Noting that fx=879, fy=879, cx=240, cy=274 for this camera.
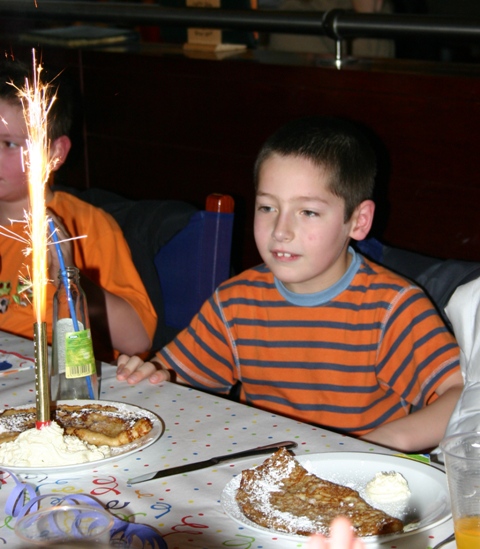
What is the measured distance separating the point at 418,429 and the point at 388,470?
36 centimetres

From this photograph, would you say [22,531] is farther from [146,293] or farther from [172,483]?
[146,293]

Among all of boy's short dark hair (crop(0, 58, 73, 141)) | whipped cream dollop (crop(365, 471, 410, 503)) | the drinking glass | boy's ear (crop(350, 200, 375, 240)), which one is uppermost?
boy's short dark hair (crop(0, 58, 73, 141))

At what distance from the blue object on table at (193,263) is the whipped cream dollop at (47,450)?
90 centimetres

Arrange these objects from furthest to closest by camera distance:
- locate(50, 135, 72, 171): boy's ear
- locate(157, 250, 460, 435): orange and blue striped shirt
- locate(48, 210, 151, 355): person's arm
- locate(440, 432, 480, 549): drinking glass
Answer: locate(50, 135, 72, 171): boy's ear → locate(48, 210, 151, 355): person's arm → locate(157, 250, 460, 435): orange and blue striped shirt → locate(440, 432, 480, 549): drinking glass

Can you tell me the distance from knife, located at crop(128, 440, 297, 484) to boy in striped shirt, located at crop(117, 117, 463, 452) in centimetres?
46

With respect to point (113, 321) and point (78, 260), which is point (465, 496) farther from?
point (78, 260)

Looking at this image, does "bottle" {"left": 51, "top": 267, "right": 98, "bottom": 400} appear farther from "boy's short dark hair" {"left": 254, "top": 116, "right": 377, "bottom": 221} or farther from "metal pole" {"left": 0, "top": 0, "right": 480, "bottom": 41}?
"metal pole" {"left": 0, "top": 0, "right": 480, "bottom": 41}

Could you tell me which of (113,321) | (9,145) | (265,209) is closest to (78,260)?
(113,321)

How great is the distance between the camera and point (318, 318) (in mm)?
1675

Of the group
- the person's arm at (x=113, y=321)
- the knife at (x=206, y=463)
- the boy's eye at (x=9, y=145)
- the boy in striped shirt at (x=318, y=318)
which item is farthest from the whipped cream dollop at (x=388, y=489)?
the boy's eye at (x=9, y=145)

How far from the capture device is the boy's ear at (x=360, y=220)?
1720 mm

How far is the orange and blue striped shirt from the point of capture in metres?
1.57

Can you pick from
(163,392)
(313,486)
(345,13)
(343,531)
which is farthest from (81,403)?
(345,13)

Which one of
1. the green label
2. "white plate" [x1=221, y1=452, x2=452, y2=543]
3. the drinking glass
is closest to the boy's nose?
the green label
